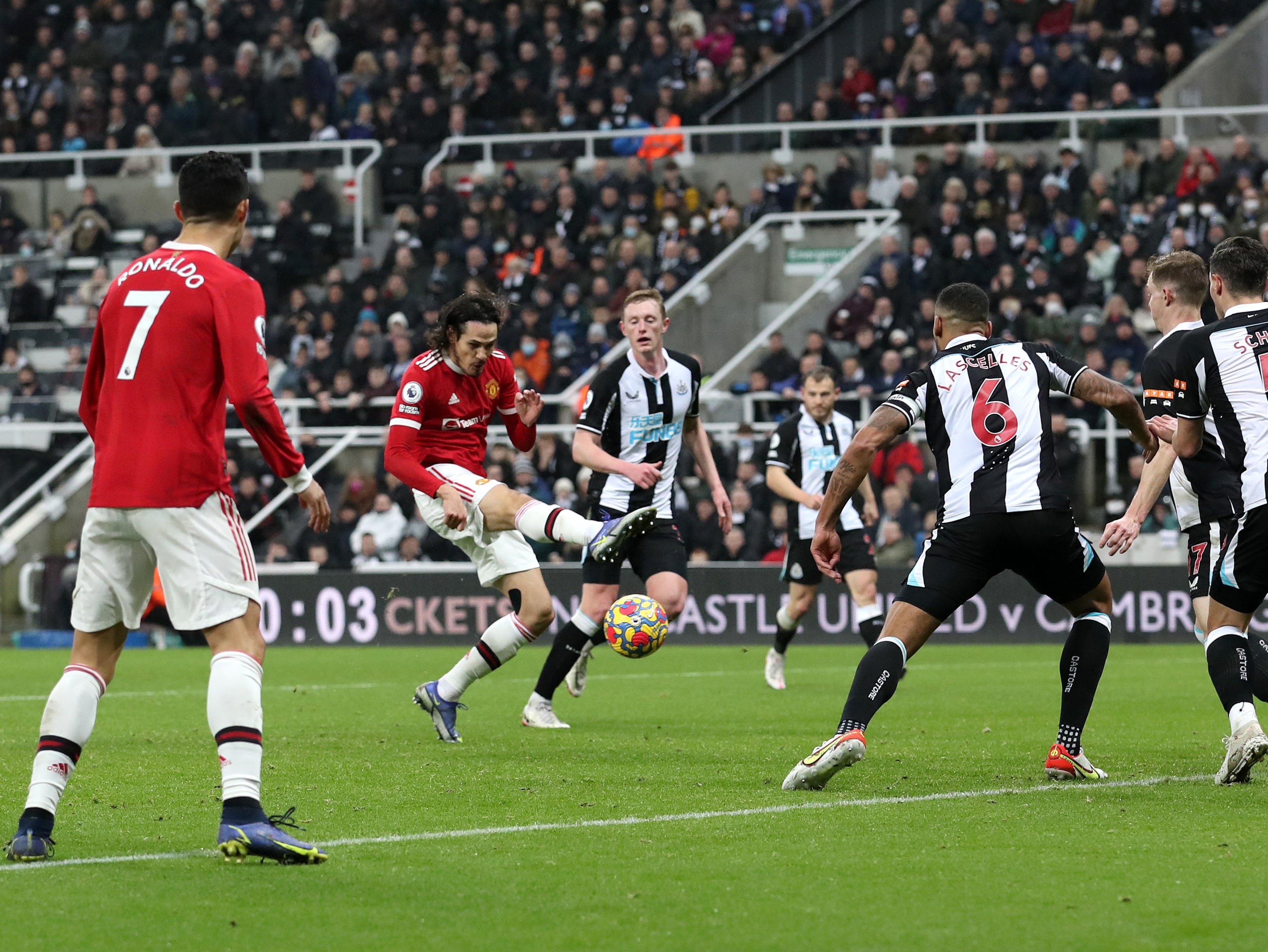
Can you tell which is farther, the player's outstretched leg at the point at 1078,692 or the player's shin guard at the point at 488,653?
the player's shin guard at the point at 488,653

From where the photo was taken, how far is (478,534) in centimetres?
923

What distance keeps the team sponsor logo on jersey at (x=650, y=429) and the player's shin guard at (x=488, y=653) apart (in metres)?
1.30

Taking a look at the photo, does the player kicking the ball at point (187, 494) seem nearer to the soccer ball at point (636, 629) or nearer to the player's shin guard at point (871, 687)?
the player's shin guard at point (871, 687)

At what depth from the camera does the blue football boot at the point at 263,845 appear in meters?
5.16

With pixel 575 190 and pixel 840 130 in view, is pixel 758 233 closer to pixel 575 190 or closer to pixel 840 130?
pixel 840 130

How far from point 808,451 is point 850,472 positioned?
21.4 feet

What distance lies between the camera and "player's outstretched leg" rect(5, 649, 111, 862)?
5375 millimetres

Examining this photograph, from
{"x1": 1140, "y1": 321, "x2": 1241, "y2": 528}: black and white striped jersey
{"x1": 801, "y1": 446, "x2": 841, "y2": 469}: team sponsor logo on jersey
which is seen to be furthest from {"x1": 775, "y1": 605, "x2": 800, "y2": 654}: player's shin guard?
{"x1": 1140, "y1": 321, "x2": 1241, "y2": 528}: black and white striped jersey

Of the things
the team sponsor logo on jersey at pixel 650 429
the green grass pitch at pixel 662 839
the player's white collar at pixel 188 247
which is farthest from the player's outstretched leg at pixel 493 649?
the player's white collar at pixel 188 247

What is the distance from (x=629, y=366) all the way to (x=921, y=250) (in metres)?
13.0

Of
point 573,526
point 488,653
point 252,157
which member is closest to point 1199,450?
point 573,526

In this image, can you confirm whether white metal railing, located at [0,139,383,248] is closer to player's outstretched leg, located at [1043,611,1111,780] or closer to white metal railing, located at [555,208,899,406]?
white metal railing, located at [555,208,899,406]

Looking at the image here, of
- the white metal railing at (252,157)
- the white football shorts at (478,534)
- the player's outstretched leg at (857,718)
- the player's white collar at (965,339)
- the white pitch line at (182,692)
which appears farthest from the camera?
the white metal railing at (252,157)

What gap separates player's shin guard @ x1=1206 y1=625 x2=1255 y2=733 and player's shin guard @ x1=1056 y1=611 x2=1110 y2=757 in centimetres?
45
